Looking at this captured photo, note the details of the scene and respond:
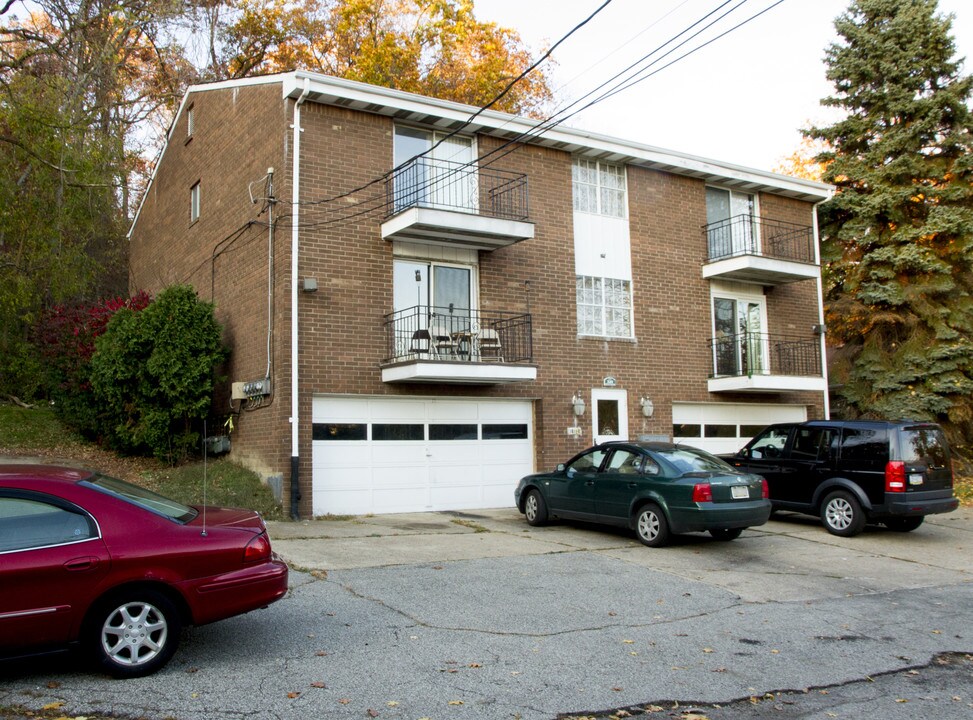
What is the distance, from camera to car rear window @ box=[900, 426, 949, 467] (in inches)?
466

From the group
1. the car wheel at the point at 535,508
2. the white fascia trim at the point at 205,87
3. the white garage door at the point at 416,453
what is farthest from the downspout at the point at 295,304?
the car wheel at the point at 535,508

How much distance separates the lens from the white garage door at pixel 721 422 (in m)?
18.4

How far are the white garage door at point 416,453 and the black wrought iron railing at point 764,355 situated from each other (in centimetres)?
529

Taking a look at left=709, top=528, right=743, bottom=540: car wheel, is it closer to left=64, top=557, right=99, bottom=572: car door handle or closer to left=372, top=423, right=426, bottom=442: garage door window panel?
left=372, top=423, right=426, bottom=442: garage door window panel

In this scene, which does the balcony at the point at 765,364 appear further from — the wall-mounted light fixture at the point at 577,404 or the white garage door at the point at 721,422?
the wall-mounted light fixture at the point at 577,404

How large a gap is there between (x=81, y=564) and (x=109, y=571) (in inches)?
6.8

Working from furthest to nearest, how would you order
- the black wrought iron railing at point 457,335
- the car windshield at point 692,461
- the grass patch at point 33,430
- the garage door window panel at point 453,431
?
the grass patch at point 33,430 < the garage door window panel at point 453,431 < the black wrought iron railing at point 457,335 < the car windshield at point 692,461

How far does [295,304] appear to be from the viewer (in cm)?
1395

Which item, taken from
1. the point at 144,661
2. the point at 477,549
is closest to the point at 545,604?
the point at 477,549

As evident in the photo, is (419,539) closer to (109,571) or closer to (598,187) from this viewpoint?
(109,571)

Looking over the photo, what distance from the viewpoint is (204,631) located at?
261 inches

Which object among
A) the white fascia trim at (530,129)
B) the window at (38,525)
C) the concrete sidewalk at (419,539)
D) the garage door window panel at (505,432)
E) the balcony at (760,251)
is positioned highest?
the white fascia trim at (530,129)

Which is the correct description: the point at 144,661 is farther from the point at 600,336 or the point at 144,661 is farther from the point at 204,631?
the point at 600,336

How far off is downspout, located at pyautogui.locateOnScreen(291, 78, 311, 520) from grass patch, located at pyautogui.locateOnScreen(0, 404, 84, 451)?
6.87 metres
